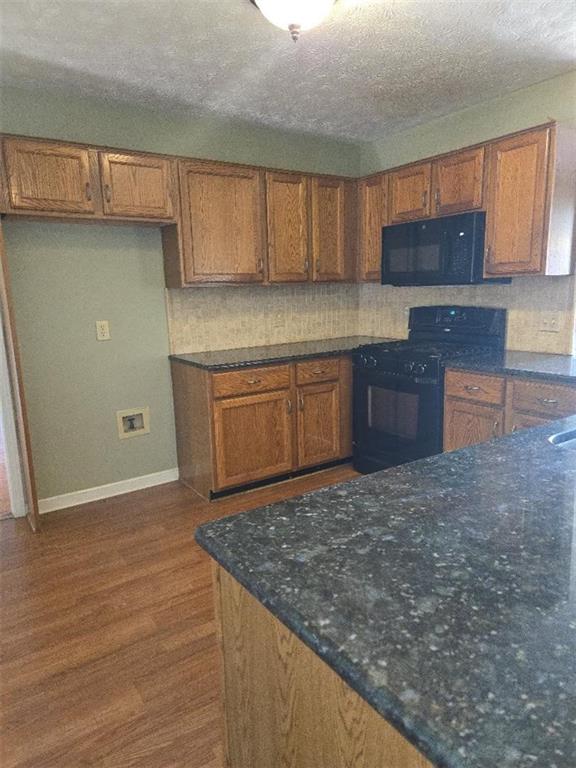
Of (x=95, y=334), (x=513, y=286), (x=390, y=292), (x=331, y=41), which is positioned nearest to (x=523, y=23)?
(x=331, y=41)

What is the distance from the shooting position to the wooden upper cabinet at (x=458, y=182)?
289 centimetres

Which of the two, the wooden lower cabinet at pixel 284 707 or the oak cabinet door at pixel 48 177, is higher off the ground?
the oak cabinet door at pixel 48 177

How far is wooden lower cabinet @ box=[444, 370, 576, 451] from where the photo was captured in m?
2.39

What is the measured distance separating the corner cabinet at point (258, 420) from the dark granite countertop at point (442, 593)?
1974 mm

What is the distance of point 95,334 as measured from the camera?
313cm

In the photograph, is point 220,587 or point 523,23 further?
point 523,23

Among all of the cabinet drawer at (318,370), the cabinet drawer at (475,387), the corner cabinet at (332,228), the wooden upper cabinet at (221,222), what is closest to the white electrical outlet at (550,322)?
the cabinet drawer at (475,387)

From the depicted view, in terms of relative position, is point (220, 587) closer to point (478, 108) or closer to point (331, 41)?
point (331, 41)

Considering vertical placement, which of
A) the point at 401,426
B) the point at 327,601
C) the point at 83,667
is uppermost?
the point at 327,601

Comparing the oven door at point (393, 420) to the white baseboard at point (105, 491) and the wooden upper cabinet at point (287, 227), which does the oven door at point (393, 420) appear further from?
the white baseboard at point (105, 491)

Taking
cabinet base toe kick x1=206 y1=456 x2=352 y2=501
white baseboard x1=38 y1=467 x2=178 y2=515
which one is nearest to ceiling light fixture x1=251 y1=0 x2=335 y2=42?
cabinet base toe kick x1=206 y1=456 x2=352 y2=501

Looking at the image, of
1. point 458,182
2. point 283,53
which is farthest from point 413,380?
point 283,53

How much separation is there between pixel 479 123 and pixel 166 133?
1960mm

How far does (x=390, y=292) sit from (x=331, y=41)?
6.62 ft
